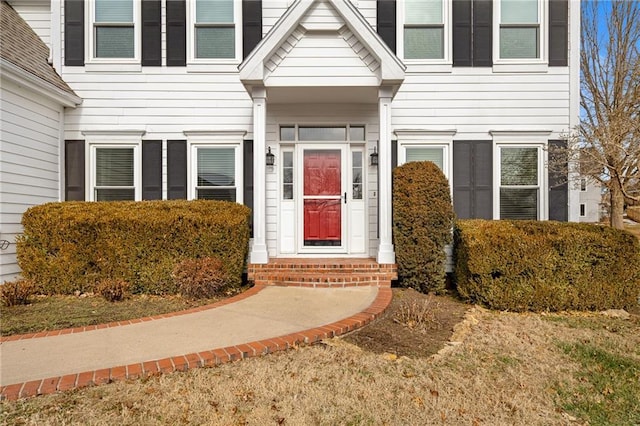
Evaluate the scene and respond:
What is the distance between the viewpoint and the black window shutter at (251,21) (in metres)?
7.23

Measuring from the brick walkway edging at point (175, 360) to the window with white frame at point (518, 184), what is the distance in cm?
450

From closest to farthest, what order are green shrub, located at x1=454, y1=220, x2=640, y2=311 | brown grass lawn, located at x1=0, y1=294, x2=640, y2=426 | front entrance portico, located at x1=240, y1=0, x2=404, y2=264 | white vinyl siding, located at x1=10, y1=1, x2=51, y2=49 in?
brown grass lawn, located at x1=0, y1=294, x2=640, y2=426 < green shrub, located at x1=454, y1=220, x2=640, y2=311 < front entrance portico, located at x1=240, y1=0, x2=404, y2=264 < white vinyl siding, located at x1=10, y1=1, x2=51, y2=49

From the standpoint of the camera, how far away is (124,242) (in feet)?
18.4

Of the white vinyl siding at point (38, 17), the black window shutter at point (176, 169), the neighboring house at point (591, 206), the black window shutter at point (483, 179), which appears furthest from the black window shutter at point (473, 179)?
the neighboring house at point (591, 206)

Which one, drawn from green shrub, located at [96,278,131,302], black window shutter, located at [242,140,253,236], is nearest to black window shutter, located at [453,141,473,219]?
black window shutter, located at [242,140,253,236]

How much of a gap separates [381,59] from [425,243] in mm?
3076

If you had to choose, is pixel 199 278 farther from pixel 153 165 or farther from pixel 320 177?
pixel 153 165

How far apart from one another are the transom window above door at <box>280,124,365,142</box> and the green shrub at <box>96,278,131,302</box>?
3.87 meters

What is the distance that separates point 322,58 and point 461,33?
3.24 m

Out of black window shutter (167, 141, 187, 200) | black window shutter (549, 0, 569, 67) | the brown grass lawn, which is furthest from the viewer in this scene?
black window shutter (167, 141, 187, 200)

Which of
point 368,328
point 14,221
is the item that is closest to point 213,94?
point 14,221

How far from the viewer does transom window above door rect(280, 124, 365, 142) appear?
284 inches

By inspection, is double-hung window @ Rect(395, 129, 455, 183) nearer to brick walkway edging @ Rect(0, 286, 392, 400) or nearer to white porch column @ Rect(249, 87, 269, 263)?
white porch column @ Rect(249, 87, 269, 263)

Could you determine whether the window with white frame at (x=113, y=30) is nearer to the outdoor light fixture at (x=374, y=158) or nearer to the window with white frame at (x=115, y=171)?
the window with white frame at (x=115, y=171)
